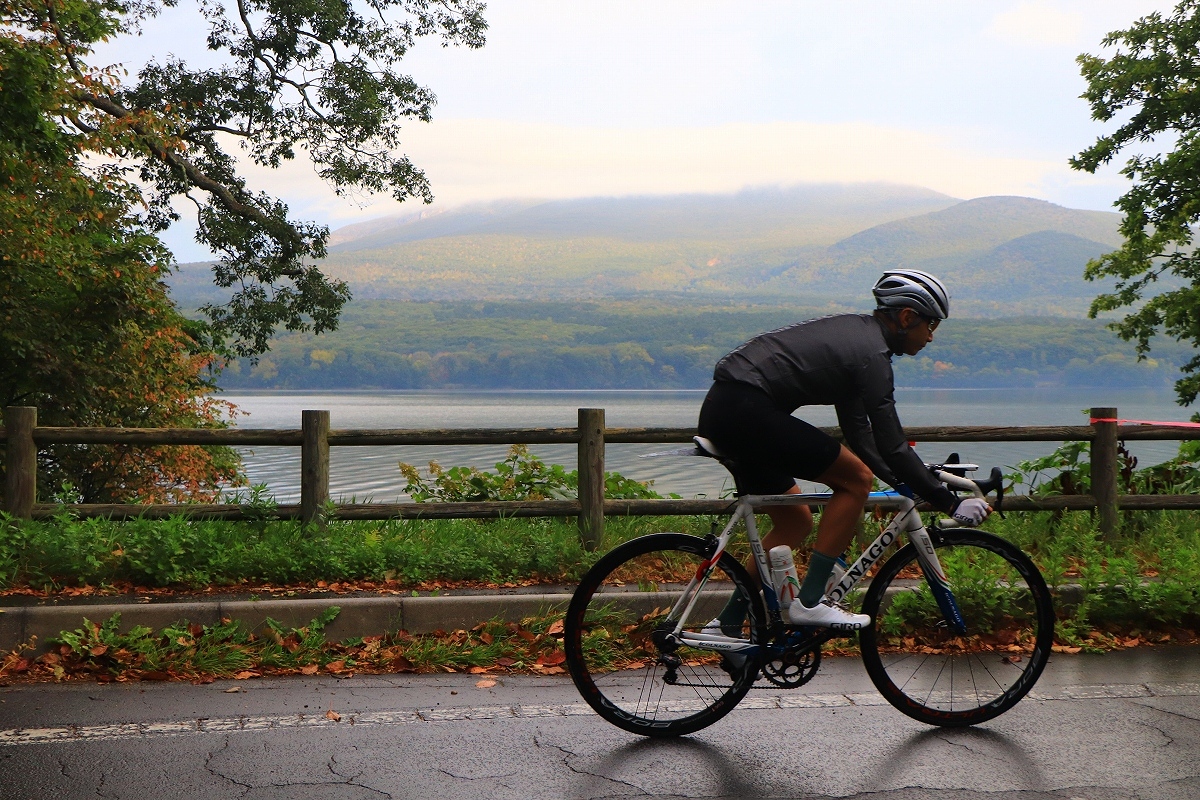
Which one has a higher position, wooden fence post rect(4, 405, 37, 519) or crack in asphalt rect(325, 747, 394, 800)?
wooden fence post rect(4, 405, 37, 519)

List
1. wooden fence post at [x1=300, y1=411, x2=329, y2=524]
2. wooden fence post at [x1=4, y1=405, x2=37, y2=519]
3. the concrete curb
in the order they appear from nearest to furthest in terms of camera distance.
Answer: the concrete curb < wooden fence post at [x1=4, y1=405, x2=37, y2=519] < wooden fence post at [x1=300, y1=411, x2=329, y2=524]

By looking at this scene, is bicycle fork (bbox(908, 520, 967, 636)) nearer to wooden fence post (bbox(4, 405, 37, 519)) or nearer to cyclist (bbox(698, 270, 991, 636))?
cyclist (bbox(698, 270, 991, 636))

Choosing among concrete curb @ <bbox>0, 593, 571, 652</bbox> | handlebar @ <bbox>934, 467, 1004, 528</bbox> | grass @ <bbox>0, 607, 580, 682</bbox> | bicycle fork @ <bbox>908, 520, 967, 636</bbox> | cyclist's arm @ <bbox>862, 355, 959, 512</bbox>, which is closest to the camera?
cyclist's arm @ <bbox>862, 355, 959, 512</bbox>

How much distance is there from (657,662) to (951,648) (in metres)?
1.27

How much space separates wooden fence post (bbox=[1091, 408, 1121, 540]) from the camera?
8117 millimetres

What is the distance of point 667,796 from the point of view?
374 centimetres

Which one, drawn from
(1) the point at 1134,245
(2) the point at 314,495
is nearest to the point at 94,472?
(2) the point at 314,495

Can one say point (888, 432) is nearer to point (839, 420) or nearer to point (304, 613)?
point (839, 420)

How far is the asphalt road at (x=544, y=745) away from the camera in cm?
381

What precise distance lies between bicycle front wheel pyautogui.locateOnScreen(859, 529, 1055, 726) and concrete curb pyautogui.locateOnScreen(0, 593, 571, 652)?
7.15 feet

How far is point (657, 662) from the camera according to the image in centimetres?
454

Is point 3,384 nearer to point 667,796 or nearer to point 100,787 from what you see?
point 100,787

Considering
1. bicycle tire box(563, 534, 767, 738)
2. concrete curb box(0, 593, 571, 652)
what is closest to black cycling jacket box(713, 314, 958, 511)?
bicycle tire box(563, 534, 767, 738)

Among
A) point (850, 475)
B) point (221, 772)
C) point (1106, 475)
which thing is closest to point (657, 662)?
point (850, 475)
